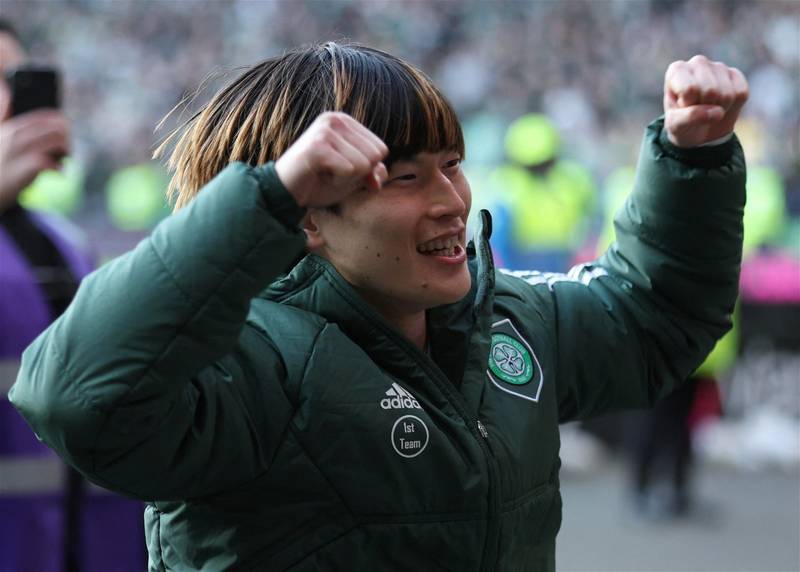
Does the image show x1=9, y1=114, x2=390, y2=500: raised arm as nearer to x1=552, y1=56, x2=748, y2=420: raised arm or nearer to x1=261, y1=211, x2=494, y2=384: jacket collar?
x1=261, y1=211, x2=494, y2=384: jacket collar

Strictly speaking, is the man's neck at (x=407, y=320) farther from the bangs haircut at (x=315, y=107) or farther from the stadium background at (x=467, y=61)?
the stadium background at (x=467, y=61)

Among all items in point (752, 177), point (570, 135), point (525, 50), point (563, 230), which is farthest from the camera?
point (525, 50)

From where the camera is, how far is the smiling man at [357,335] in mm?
1394

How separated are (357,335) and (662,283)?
526 millimetres

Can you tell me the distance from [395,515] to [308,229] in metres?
0.40

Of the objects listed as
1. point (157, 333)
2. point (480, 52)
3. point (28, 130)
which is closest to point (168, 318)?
point (157, 333)

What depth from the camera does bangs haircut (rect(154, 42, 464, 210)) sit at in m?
1.65

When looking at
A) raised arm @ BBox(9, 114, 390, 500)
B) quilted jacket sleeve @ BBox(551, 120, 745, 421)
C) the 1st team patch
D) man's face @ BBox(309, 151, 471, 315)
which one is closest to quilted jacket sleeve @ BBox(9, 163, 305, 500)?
raised arm @ BBox(9, 114, 390, 500)

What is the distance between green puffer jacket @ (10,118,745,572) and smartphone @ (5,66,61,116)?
47.3 inches

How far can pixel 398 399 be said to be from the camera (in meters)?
1.60

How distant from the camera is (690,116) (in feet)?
5.84

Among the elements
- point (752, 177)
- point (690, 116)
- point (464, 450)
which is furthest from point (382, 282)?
point (752, 177)

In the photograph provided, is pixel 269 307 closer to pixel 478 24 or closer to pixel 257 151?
pixel 257 151

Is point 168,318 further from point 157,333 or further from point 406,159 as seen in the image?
point 406,159
